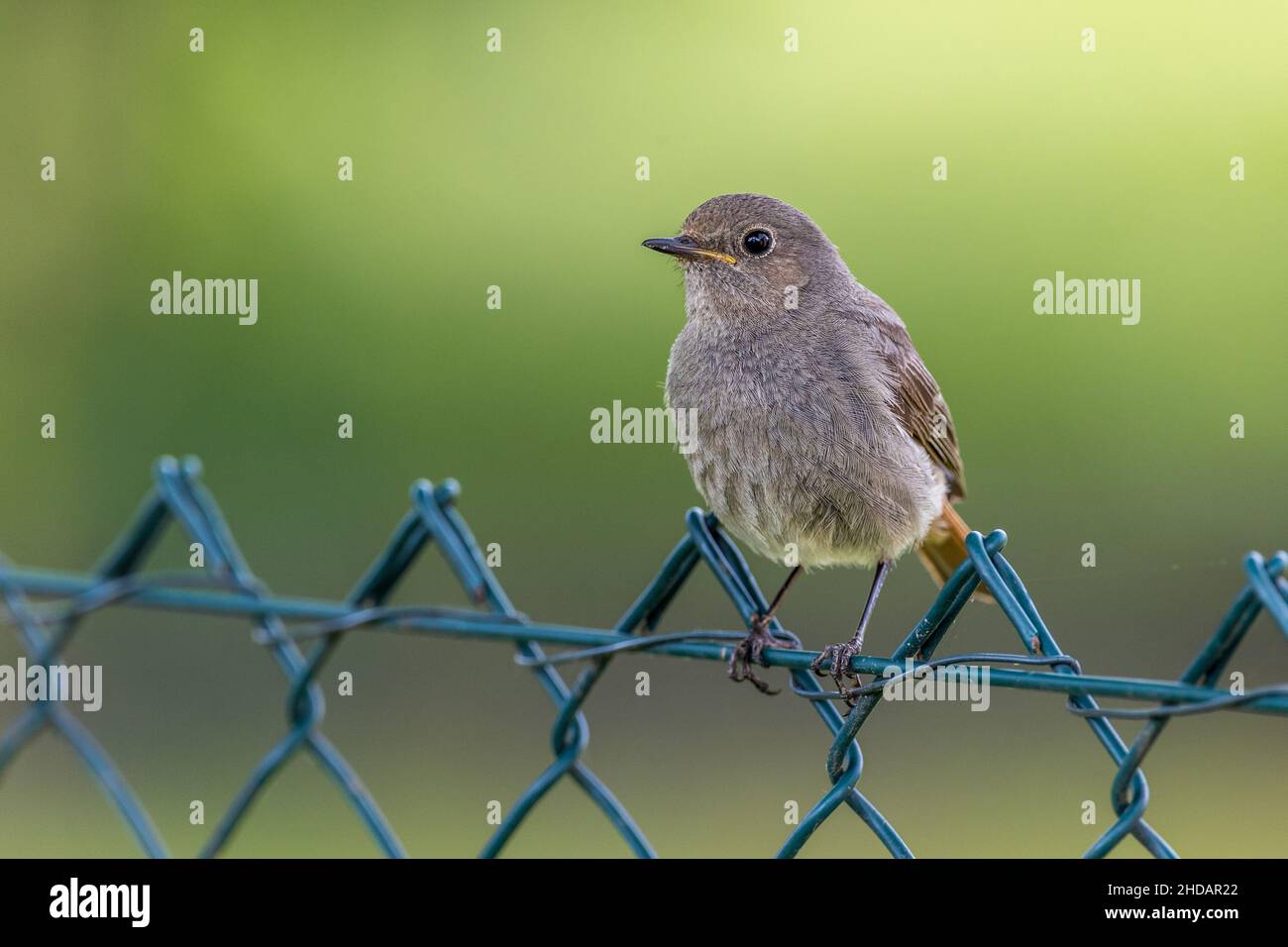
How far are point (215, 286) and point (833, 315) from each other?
4508 mm

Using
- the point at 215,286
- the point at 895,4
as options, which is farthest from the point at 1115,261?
the point at 215,286

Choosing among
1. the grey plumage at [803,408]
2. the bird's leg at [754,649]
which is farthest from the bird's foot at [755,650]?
the grey plumage at [803,408]

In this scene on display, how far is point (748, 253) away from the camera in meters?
4.08

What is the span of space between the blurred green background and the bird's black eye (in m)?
1.71

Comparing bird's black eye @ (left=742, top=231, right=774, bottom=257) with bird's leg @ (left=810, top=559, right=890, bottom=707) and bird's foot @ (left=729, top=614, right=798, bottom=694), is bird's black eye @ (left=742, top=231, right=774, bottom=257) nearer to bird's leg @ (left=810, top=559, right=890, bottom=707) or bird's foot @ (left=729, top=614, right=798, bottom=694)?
bird's leg @ (left=810, top=559, right=890, bottom=707)

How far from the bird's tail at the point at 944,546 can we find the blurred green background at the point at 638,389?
1.15m

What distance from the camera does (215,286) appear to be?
7461 mm

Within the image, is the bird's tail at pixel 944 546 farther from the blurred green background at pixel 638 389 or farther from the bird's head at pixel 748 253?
the blurred green background at pixel 638 389

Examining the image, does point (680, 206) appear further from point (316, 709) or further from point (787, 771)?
point (316, 709)

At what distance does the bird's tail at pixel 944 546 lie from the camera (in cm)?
415

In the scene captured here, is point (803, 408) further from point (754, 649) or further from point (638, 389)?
point (638, 389)

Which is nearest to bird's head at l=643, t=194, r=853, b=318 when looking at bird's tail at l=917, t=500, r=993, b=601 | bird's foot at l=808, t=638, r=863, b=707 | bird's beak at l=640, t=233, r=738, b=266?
bird's beak at l=640, t=233, r=738, b=266

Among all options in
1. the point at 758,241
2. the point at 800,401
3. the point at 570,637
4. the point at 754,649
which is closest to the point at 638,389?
the point at 758,241

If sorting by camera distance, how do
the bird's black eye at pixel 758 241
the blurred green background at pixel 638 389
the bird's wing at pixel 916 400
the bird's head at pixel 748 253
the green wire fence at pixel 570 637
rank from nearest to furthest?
the green wire fence at pixel 570 637 < the bird's wing at pixel 916 400 < the bird's head at pixel 748 253 < the bird's black eye at pixel 758 241 < the blurred green background at pixel 638 389
